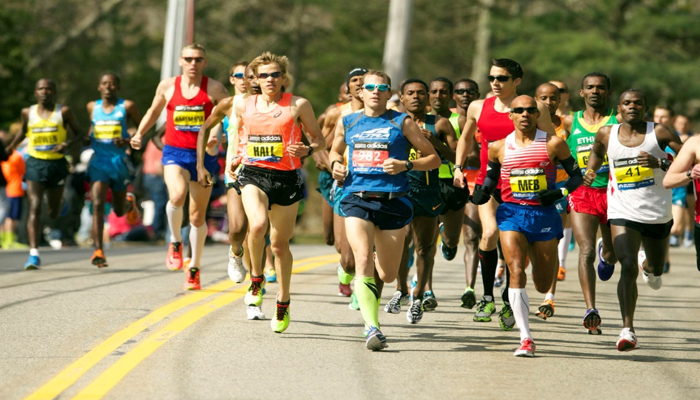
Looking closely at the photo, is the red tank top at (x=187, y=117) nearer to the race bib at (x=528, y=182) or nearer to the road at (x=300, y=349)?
the road at (x=300, y=349)

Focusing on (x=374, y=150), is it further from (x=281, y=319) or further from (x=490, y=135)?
(x=490, y=135)

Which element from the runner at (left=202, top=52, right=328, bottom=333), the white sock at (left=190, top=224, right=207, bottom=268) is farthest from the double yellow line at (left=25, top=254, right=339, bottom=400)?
the runner at (left=202, top=52, right=328, bottom=333)

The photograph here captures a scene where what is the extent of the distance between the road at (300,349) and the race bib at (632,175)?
1215 millimetres

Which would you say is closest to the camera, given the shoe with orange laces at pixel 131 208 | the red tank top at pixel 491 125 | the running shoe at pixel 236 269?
the red tank top at pixel 491 125

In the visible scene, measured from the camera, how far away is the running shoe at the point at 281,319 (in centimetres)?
989

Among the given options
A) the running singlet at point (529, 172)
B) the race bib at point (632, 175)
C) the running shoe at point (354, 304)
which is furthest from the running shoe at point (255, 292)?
the race bib at point (632, 175)

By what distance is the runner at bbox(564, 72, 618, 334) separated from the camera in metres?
11.1

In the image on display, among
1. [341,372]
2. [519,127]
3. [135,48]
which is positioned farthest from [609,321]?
[135,48]

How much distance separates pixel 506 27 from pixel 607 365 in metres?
26.3

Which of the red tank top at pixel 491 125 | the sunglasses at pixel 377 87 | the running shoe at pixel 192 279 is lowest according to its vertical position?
the running shoe at pixel 192 279

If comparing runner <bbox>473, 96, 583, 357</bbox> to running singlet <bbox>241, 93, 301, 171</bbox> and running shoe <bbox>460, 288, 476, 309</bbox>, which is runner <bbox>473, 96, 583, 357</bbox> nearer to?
running singlet <bbox>241, 93, 301, 171</bbox>

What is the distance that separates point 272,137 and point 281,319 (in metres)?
1.39

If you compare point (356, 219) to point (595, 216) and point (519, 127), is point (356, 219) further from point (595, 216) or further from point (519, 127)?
point (595, 216)

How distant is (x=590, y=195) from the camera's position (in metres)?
11.2
